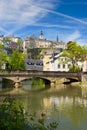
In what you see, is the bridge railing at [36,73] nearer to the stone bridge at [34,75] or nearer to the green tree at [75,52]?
the stone bridge at [34,75]

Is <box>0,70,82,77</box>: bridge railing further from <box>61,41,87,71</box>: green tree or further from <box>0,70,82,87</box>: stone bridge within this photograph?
<box>61,41,87,71</box>: green tree

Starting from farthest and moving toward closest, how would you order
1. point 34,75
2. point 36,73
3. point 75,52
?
point 75,52
point 36,73
point 34,75

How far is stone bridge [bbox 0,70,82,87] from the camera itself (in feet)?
232

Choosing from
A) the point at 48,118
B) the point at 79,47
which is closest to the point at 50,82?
the point at 79,47

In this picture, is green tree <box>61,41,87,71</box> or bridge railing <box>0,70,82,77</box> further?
green tree <box>61,41,87,71</box>

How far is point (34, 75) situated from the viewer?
7300cm

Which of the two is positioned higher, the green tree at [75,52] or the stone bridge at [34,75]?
the green tree at [75,52]

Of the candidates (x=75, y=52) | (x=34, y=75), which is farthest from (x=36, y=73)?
(x=75, y=52)

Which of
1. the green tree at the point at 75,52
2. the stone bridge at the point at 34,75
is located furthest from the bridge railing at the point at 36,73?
the green tree at the point at 75,52

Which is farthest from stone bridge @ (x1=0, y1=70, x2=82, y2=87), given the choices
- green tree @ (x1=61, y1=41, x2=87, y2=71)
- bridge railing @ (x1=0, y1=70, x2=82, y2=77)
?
green tree @ (x1=61, y1=41, x2=87, y2=71)

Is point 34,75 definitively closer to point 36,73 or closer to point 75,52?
point 36,73

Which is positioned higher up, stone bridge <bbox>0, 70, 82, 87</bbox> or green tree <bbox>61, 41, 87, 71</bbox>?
green tree <bbox>61, 41, 87, 71</bbox>

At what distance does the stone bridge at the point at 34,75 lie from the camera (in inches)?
2778

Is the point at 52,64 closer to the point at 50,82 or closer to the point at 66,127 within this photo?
the point at 50,82
